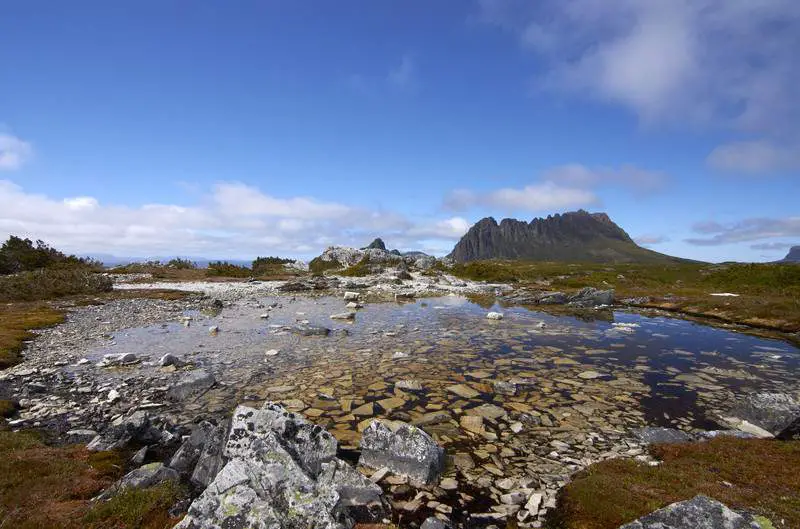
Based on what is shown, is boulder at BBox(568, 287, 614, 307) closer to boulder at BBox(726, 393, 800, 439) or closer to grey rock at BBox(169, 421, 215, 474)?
boulder at BBox(726, 393, 800, 439)

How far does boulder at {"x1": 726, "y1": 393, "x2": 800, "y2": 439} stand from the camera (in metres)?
9.59

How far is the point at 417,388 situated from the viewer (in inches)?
518

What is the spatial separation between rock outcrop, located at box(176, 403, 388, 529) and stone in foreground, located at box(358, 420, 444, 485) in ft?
3.18

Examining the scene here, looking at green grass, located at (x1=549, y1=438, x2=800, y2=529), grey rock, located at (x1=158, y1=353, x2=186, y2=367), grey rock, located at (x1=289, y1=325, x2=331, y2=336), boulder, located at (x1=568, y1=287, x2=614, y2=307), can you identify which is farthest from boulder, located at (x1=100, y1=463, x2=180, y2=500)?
boulder, located at (x1=568, y1=287, x2=614, y2=307)

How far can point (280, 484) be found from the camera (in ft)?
18.2

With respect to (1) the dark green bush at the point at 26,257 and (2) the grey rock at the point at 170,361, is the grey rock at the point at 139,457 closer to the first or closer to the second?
(2) the grey rock at the point at 170,361

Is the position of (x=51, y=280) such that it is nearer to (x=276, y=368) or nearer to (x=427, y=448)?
(x=276, y=368)

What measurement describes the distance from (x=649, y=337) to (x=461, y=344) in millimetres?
11989

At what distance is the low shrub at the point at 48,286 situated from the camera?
37312 mm

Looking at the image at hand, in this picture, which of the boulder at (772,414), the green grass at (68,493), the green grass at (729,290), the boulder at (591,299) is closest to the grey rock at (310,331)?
the green grass at (68,493)

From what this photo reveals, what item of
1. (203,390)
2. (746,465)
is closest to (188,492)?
(203,390)

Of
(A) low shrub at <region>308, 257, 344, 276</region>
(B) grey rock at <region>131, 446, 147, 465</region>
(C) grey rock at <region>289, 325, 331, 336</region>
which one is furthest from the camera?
(A) low shrub at <region>308, 257, 344, 276</region>

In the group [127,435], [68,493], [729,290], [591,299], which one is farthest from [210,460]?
[729,290]

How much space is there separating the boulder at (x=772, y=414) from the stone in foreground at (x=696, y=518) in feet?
23.5
